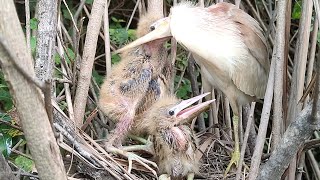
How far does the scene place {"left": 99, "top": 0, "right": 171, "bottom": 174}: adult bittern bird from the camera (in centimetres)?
179

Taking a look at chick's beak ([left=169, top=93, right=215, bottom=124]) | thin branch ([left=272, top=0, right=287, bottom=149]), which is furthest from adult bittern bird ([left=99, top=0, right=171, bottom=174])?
thin branch ([left=272, top=0, right=287, bottom=149])

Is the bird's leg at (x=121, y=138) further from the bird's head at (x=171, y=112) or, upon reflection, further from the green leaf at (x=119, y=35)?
the green leaf at (x=119, y=35)

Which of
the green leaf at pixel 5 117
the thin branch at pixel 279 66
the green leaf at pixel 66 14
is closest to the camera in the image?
the thin branch at pixel 279 66

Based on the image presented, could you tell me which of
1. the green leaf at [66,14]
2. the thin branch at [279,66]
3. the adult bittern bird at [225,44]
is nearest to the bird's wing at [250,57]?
the adult bittern bird at [225,44]

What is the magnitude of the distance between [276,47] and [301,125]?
1.11 ft

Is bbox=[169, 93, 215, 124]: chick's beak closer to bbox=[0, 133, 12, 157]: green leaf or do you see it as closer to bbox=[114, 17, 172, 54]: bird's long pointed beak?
bbox=[114, 17, 172, 54]: bird's long pointed beak

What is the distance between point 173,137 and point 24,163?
45cm

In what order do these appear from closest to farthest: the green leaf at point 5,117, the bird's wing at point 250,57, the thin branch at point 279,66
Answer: the thin branch at point 279,66, the green leaf at point 5,117, the bird's wing at point 250,57

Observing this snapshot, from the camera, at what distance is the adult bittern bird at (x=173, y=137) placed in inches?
66.6

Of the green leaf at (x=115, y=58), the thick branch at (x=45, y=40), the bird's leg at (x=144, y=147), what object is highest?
the thick branch at (x=45, y=40)

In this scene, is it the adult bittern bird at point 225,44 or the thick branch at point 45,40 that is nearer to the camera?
the thick branch at point 45,40

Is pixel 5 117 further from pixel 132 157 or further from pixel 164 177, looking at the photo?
pixel 164 177

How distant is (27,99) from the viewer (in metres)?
1.00

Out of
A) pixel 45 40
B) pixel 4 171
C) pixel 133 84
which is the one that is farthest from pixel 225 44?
pixel 4 171
